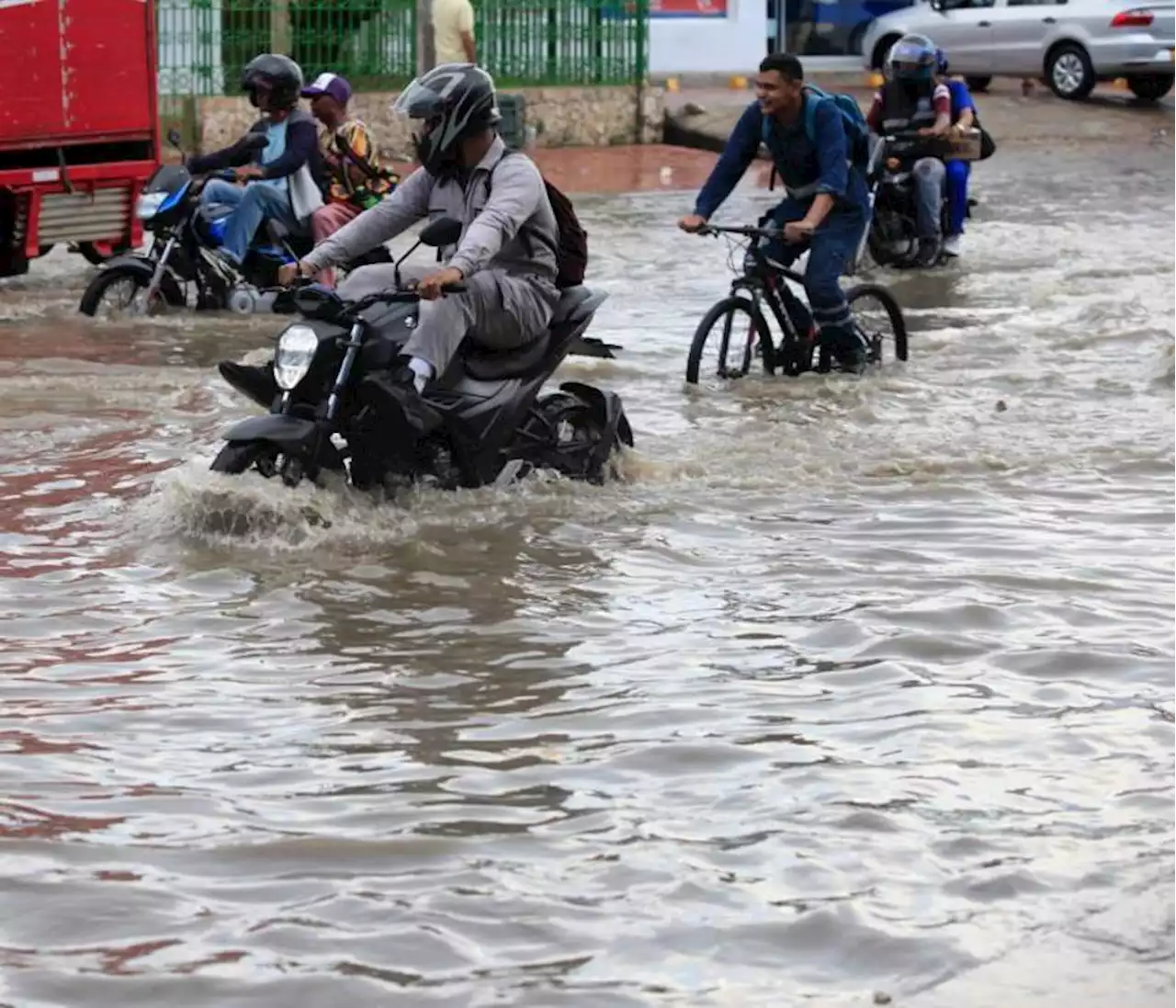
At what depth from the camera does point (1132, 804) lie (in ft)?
18.0

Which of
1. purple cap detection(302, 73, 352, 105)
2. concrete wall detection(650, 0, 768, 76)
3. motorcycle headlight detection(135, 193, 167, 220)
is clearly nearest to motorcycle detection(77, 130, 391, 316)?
motorcycle headlight detection(135, 193, 167, 220)

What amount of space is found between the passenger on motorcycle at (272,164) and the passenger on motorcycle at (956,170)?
5.29 meters

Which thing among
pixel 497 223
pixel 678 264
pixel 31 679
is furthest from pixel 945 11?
pixel 31 679

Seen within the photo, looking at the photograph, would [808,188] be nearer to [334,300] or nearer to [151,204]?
[334,300]

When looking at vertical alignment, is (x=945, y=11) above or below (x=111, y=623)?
above

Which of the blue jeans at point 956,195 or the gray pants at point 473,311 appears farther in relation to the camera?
the blue jeans at point 956,195

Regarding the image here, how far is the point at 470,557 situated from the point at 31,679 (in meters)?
1.90

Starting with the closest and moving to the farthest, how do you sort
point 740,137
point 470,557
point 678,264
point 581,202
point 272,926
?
1. point 272,926
2. point 470,557
3. point 740,137
4. point 678,264
5. point 581,202

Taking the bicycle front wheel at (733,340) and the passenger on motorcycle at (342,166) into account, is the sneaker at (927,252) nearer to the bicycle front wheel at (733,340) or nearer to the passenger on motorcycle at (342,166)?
the passenger on motorcycle at (342,166)

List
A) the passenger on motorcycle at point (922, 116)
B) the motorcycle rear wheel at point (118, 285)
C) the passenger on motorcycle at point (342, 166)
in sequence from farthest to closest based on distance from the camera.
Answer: the passenger on motorcycle at point (922, 116) → the motorcycle rear wheel at point (118, 285) → the passenger on motorcycle at point (342, 166)

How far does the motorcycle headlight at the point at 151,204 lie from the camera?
44.9ft

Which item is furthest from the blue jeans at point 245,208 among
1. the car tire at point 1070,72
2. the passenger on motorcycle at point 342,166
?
the car tire at point 1070,72

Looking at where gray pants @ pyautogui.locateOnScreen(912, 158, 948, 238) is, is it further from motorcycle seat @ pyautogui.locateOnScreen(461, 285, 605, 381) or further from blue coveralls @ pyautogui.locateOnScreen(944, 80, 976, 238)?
motorcycle seat @ pyautogui.locateOnScreen(461, 285, 605, 381)

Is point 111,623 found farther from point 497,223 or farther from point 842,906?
point 842,906
